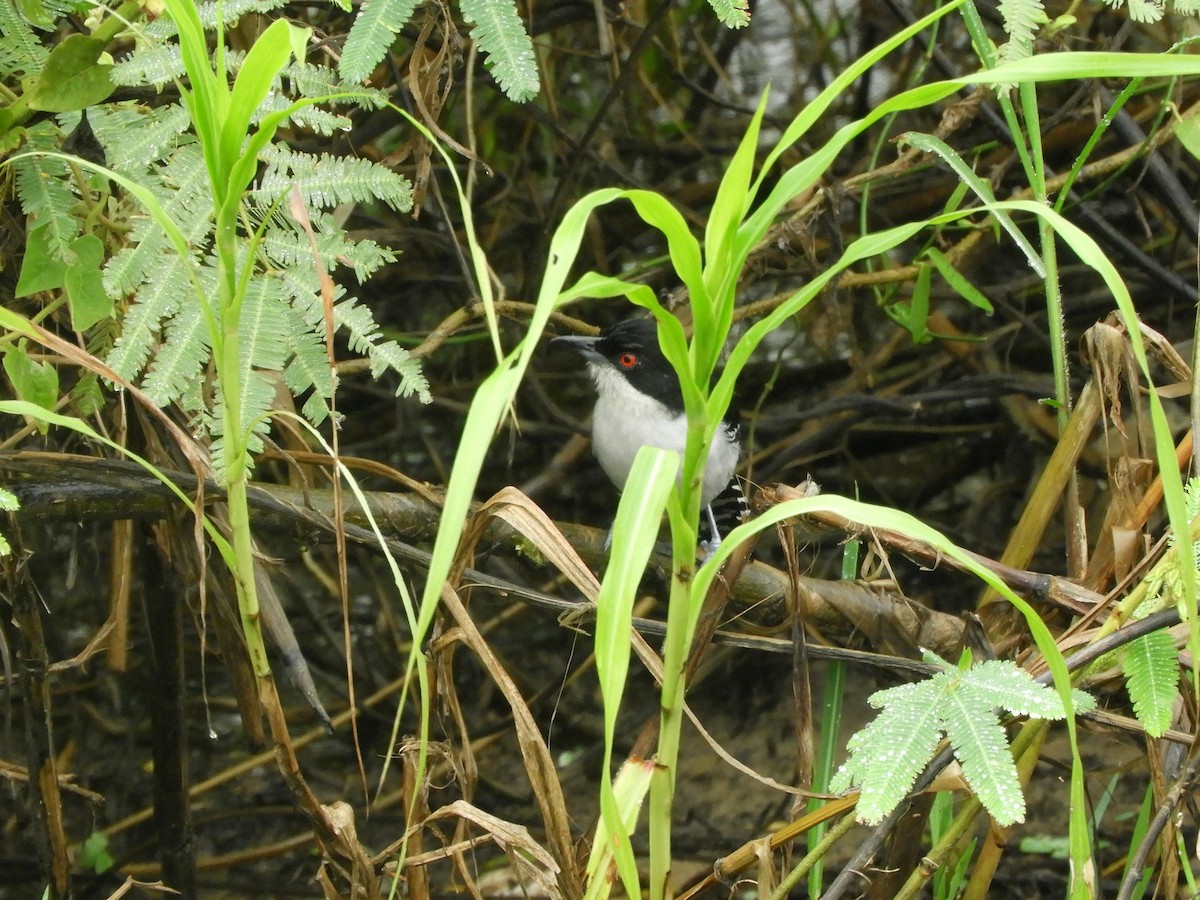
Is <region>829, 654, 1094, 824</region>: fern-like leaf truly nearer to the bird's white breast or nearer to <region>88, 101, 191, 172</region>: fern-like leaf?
<region>88, 101, 191, 172</region>: fern-like leaf

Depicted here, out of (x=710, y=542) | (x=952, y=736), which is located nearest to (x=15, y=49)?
(x=952, y=736)

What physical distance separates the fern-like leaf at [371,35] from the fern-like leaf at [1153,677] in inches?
56.7

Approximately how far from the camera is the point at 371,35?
2082mm

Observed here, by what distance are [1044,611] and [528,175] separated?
2.57m

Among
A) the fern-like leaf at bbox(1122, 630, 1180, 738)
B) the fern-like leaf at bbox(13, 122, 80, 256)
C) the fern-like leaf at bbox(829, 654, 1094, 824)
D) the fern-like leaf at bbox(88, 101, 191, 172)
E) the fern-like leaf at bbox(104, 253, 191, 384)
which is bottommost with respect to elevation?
the fern-like leaf at bbox(1122, 630, 1180, 738)

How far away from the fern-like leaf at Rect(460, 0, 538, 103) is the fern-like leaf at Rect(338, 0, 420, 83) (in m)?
0.11

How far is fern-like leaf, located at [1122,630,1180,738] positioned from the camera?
1.73 m

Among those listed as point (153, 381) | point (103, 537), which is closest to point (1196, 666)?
point (153, 381)

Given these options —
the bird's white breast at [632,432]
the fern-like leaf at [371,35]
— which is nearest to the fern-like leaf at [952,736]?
the fern-like leaf at [371,35]

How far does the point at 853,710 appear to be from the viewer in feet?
15.6

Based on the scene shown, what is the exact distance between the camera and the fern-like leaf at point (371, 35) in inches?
80.1

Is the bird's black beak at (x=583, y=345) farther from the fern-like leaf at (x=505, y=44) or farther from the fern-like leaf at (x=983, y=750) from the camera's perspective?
the fern-like leaf at (x=983, y=750)

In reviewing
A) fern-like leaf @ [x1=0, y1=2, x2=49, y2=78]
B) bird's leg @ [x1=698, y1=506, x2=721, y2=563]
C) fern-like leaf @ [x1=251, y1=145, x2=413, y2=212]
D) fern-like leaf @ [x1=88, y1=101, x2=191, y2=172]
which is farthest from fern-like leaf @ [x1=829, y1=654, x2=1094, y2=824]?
bird's leg @ [x1=698, y1=506, x2=721, y2=563]

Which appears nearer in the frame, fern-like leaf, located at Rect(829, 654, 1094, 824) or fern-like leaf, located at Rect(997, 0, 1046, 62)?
fern-like leaf, located at Rect(829, 654, 1094, 824)
